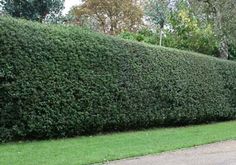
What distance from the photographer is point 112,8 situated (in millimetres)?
43531

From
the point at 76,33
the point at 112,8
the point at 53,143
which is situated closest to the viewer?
the point at 53,143

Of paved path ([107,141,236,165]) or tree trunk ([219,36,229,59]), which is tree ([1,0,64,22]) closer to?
paved path ([107,141,236,165])

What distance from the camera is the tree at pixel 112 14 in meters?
43.2

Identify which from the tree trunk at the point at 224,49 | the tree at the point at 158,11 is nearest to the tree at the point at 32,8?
the tree at the point at 158,11

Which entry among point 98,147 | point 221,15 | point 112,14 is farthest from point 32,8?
point 112,14

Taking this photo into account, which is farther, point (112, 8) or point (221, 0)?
point (112, 8)

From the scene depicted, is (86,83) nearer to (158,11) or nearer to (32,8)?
(32,8)

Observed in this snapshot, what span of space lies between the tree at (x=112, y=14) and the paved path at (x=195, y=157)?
31.0 meters

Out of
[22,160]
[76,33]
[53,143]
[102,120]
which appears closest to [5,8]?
[76,33]

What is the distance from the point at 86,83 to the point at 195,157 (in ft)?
15.1

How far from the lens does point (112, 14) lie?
145 feet

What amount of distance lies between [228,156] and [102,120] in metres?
4.81

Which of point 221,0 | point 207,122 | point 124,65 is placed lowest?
point 207,122

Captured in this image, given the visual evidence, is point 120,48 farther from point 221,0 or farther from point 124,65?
point 221,0
